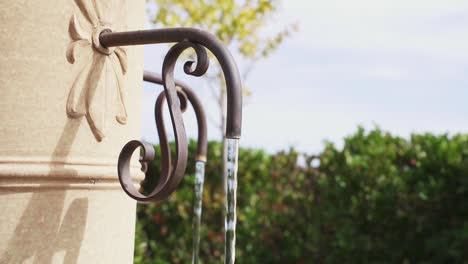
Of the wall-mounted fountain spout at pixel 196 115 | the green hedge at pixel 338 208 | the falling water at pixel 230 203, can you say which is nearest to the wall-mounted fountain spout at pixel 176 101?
the falling water at pixel 230 203

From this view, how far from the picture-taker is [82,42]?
1.72 metres

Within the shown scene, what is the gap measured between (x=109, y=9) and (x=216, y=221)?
4.29m

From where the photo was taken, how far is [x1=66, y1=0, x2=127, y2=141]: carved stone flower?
1.71m

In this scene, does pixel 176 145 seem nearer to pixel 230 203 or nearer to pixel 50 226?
pixel 230 203

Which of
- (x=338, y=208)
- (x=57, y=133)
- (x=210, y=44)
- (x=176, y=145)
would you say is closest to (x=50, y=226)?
(x=57, y=133)

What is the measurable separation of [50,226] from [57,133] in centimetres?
26

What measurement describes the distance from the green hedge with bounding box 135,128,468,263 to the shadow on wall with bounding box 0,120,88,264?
3500 mm

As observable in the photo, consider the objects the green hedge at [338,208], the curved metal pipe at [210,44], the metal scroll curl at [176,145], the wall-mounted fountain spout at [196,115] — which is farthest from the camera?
the green hedge at [338,208]

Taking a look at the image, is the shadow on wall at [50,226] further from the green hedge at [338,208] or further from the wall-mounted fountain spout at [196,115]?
the green hedge at [338,208]

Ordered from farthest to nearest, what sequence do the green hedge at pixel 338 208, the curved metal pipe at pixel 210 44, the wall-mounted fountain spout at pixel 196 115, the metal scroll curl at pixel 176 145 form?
the green hedge at pixel 338 208 → the wall-mounted fountain spout at pixel 196 115 → the metal scroll curl at pixel 176 145 → the curved metal pipe at pixel 210 44

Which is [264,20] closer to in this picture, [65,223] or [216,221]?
[216,221]

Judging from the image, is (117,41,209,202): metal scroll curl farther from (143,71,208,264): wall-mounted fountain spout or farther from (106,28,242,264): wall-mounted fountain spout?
(143,71,208,264): wall-mounted fountain spout

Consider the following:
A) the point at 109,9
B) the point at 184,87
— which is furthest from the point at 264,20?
the point at 109,9

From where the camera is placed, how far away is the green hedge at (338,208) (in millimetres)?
4719
